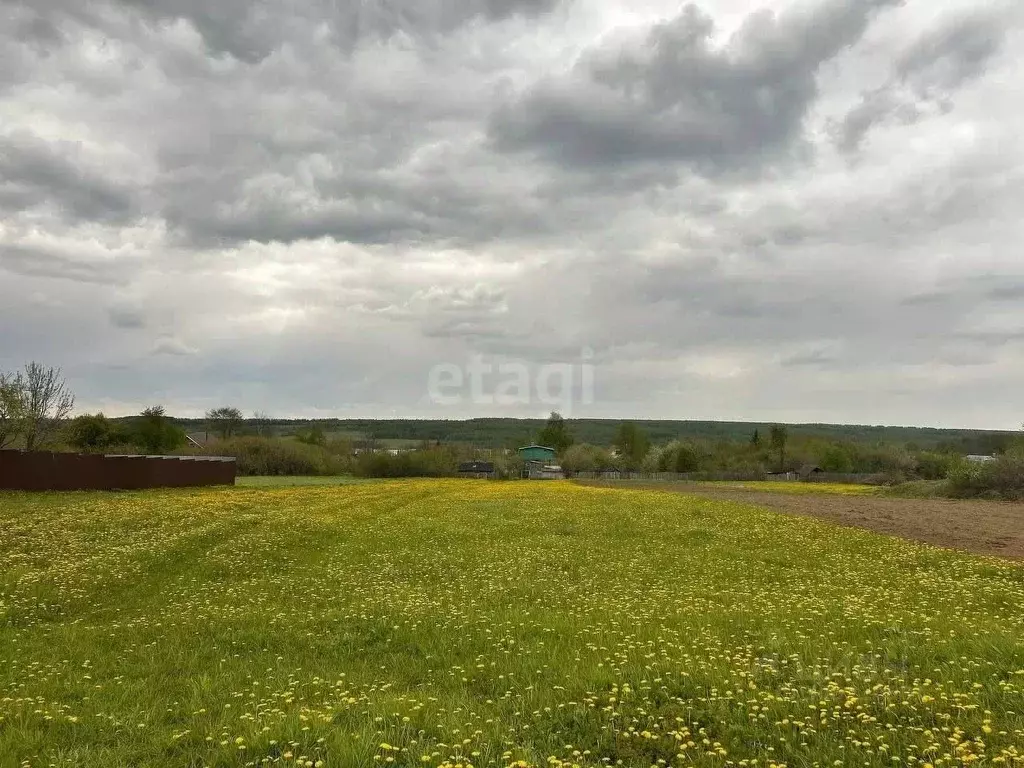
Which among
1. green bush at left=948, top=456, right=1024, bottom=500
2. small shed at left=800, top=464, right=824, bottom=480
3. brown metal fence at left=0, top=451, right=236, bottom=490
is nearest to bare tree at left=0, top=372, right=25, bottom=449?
brown metal fence at left=0, top=451, right=236, bottom=490

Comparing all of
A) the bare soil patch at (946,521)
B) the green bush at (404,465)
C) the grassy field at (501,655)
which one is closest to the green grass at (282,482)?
the green bush at (404,465)

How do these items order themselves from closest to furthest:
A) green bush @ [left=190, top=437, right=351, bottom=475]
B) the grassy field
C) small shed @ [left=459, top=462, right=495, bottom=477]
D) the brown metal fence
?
1. the grassy field
2. the brown metal fence
3. green bush @ [left=190, top=437, right=351, bottom=475]
4. small shed @ [left=459, top=462, right=495, bottom=477]

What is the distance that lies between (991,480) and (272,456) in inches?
3535

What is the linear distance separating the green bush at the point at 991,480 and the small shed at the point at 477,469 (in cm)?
6497

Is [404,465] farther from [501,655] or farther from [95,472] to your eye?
[501,655]

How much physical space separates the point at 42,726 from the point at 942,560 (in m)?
24.0

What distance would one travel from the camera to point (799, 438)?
143 metres

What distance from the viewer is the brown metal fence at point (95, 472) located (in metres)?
40.7

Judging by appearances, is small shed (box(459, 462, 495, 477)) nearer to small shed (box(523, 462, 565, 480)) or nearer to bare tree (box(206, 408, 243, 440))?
small shed (box(523, 462, 565, 480))

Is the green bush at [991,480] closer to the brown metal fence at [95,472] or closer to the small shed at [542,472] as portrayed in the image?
the small shed at [542,472]

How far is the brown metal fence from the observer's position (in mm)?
40719

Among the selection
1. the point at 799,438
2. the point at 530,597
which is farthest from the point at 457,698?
the point at 799,438

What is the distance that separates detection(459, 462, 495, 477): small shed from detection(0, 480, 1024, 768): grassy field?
292 feet

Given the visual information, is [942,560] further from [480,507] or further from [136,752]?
[480,507]
